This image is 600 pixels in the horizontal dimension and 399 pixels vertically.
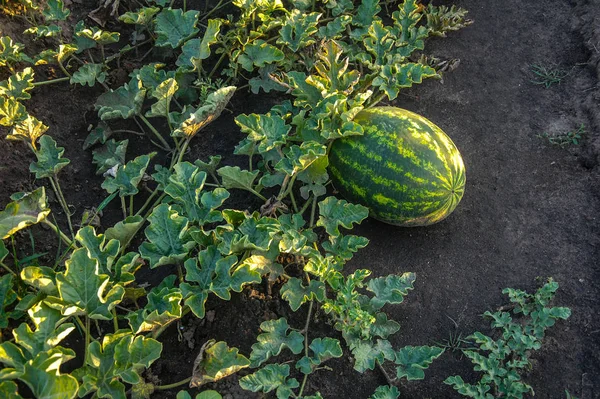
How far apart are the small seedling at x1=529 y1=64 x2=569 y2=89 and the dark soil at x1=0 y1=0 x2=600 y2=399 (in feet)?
Answer: 0.11

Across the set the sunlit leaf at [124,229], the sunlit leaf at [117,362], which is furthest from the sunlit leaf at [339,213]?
the sunlit leaf at [117,362]

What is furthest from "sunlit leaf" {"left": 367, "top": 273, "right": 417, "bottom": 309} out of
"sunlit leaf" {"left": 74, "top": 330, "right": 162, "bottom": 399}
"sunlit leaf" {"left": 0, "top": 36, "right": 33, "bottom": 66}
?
"sunlit leaf" {"left": 0, "top": 36, "right": 33, "bottom": 66}

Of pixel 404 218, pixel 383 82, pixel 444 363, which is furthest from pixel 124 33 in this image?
pixel 444 363

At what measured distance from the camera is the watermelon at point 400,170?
3.01 metres

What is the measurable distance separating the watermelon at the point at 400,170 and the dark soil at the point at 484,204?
303 mm

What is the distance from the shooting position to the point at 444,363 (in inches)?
115

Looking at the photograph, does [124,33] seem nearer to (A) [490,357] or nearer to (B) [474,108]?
(B) [474,108]

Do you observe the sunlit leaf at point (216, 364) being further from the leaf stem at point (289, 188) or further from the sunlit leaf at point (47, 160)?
the sunlit leaf at point (47, 160)

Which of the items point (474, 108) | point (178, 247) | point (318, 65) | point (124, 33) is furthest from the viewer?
point (124, 33)

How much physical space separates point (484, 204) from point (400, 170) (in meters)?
0.76

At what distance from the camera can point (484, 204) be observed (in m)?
3.47

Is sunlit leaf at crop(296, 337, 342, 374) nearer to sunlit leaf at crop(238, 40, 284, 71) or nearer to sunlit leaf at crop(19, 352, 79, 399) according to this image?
sunlit leaf at crop(19, 352, 79, 399)

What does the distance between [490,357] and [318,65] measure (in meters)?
1.84

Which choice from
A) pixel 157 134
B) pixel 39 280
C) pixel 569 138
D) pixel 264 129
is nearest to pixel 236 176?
pixel 264 129
